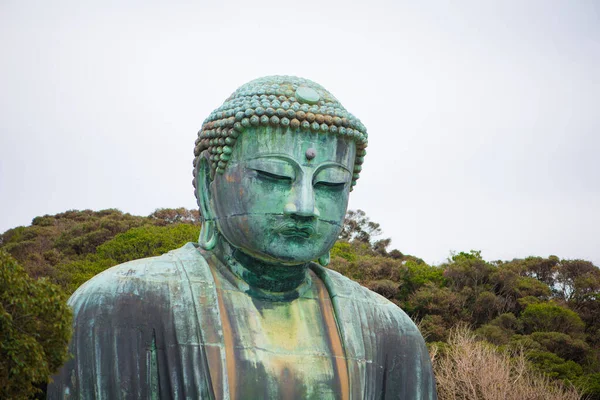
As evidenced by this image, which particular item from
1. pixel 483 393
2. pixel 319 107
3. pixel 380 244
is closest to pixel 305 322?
pixel 319 107

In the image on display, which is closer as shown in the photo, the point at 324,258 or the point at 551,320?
the point at 324,258

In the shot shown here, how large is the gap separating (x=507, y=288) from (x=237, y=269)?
27.5 metres

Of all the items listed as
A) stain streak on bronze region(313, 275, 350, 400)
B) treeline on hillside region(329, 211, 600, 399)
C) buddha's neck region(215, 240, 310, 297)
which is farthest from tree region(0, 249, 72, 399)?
treeline on hillside region(329, 211, 600, 399)

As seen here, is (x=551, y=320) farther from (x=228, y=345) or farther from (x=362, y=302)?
(x=228, y=345)

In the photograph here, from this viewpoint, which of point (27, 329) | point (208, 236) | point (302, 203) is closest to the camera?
point (27, 329)

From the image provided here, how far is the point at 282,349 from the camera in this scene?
7574 mm

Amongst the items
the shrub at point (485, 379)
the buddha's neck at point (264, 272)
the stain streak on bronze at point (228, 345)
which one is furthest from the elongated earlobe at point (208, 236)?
the shrub at point (485, 379)

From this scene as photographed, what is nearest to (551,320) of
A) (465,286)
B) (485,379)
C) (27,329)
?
(465,286)

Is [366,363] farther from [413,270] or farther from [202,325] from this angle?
[413,270]

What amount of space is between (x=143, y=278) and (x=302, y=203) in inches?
50.6

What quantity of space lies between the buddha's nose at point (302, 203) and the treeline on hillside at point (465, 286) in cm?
1734

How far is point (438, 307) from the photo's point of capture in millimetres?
31812

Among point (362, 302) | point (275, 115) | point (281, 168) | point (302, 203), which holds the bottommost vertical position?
point (362, 302)

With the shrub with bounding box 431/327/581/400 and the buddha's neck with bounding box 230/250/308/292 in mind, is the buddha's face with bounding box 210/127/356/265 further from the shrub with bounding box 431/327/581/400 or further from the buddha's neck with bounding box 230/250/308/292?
the shrub with bounding box 431/327/581/400
